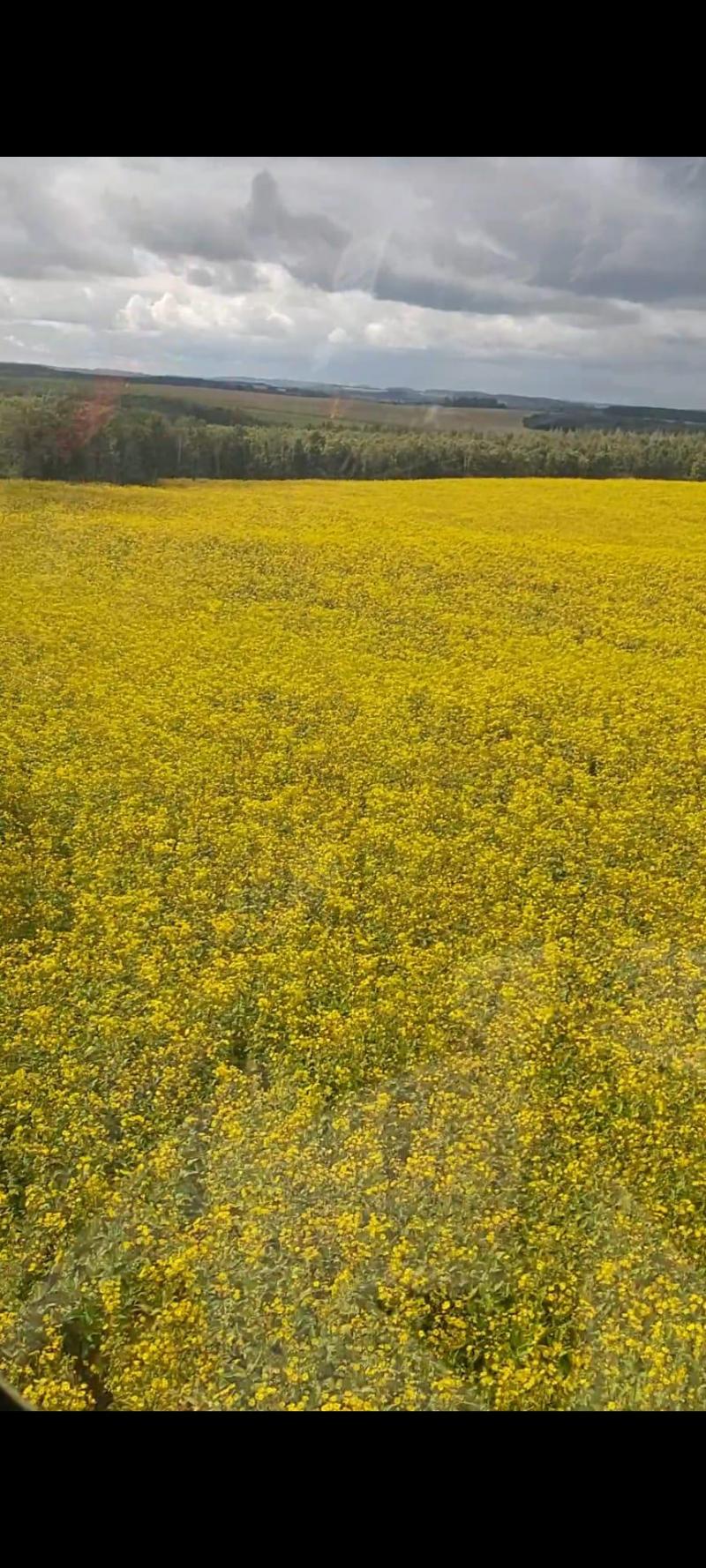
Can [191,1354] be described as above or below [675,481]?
below

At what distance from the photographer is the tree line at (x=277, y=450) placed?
3.81m

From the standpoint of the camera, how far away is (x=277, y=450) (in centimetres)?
395

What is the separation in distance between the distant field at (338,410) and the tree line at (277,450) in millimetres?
78

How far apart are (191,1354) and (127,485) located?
128 inches

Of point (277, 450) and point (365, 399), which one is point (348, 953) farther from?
point (277, 450)

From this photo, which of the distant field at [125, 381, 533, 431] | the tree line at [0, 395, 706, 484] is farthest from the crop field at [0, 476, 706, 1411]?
the distant field at [125, 381, 533, 431]

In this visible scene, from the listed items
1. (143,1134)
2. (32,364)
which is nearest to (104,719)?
(32,364)

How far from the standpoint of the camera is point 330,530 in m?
4.32

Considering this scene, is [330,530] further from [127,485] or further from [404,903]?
[404,903]

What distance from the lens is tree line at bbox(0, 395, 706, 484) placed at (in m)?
3.81

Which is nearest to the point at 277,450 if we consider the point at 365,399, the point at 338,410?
the point at 338,410

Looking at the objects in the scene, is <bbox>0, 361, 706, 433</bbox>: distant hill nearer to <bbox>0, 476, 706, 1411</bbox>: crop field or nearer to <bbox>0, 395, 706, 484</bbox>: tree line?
<bbox>0, 395, 706, 484</bbox>: tree line

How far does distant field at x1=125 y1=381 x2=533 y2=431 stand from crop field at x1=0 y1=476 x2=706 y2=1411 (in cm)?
50

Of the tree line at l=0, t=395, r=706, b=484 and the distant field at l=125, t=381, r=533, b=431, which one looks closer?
the distant field at l=125, t=381, r=533, b=431
